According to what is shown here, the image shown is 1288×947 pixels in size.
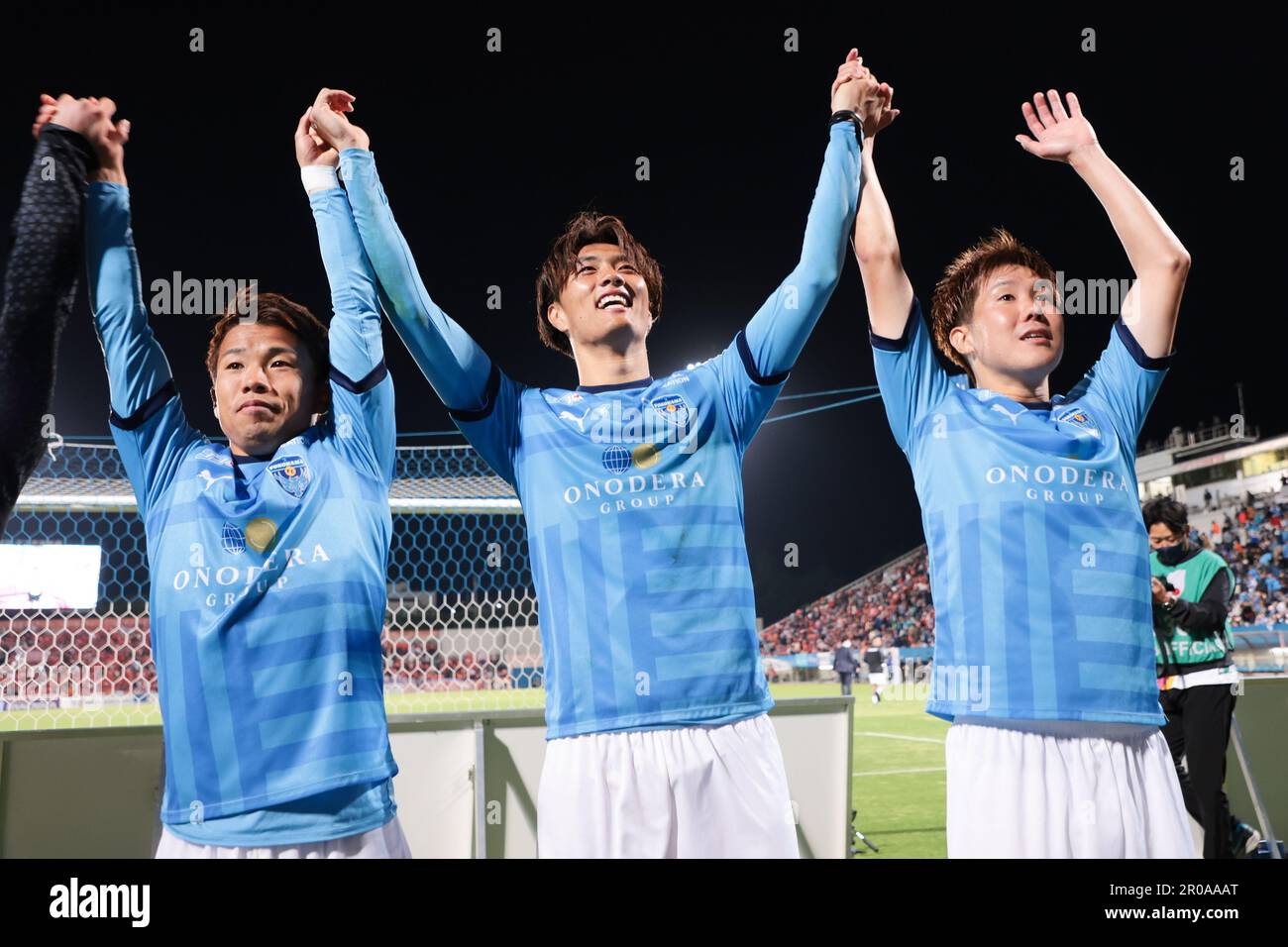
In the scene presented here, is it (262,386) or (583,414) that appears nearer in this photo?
(262,386)

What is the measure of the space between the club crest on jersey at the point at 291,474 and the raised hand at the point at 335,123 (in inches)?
37.1

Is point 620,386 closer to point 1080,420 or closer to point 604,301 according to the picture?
point 604,301

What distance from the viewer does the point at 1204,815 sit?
4918 millimetres

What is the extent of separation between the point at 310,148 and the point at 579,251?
2.84 feet

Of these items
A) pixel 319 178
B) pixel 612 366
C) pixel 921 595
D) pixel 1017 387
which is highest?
pixel 319 178

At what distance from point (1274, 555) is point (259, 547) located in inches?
1227

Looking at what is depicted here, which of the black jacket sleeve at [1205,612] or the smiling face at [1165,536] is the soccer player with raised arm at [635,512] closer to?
the black jacket sleeve at [1205,612]

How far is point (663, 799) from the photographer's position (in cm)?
264

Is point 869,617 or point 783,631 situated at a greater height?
point 869,617

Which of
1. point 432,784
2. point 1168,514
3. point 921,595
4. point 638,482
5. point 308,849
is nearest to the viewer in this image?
point 308,849

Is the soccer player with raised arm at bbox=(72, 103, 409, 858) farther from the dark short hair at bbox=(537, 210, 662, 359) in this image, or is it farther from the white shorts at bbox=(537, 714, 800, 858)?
the dark short hair at bbox=(537, 210, 662, 359)

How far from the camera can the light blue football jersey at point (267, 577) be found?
2.54 m

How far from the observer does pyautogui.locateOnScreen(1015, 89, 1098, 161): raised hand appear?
3.43m

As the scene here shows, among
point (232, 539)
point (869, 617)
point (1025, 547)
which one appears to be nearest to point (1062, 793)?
point (1025, 547)
